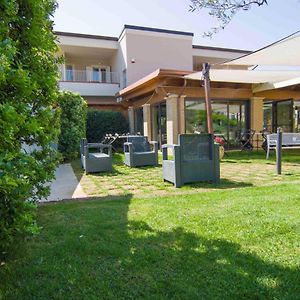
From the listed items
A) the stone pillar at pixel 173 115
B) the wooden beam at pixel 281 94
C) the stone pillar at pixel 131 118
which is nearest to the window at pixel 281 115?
the wooden beam at pixel 281 94

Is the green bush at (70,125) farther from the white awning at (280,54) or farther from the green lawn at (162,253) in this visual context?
the green lawn at (162,253)

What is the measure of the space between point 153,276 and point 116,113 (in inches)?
597

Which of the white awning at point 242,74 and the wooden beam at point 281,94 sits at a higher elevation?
the white awning at point 242,74

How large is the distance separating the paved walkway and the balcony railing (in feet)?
42.6

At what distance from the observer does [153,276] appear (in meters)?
2.51

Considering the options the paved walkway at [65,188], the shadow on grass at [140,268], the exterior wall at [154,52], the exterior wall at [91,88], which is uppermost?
the exterior wall at [154,52]

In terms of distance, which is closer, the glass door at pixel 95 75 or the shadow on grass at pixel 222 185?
the shadow on grass at pixel 222 185

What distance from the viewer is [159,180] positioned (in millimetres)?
7004

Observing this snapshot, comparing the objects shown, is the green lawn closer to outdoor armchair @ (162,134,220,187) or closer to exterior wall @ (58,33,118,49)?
outdoor armchair @ (162,134,220,187)

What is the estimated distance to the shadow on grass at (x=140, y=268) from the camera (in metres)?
2.28

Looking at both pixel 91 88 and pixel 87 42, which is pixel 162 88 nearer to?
pixel 91 88

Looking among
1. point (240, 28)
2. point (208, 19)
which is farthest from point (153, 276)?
point (240, 28)

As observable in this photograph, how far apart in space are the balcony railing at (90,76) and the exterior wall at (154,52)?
2062mm

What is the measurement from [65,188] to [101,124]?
34.2 ft
